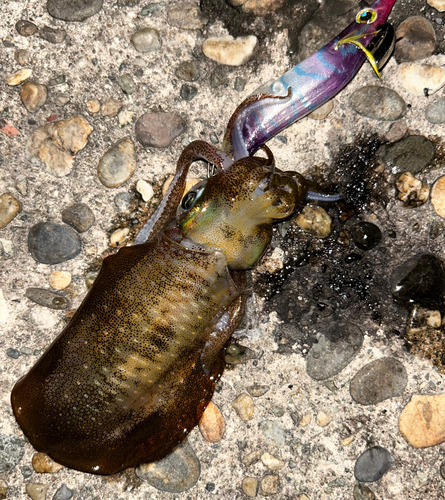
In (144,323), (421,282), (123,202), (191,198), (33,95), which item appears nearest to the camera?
(144,323)

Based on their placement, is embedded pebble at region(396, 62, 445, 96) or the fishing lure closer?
the fishing lure

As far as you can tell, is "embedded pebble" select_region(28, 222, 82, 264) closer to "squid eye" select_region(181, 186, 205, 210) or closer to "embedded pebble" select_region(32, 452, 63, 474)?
"squid eye" select_region(181, 186, 205, 210)

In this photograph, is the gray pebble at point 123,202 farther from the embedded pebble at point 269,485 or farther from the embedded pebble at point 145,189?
the embedded pebble at point 269,485

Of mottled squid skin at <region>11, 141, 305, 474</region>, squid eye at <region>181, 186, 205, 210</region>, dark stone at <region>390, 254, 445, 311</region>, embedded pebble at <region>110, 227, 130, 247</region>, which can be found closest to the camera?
mottled squid skin at <region>11, 141, 305, 474</region>

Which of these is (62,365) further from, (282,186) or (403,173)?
(403,173)

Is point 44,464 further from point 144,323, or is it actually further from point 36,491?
point 144,323

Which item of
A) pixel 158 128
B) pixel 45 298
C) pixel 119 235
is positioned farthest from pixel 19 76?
pixel 45 298

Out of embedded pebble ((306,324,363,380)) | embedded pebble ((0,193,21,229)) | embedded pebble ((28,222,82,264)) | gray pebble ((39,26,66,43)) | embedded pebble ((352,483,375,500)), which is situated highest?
gray pebble ((39,26,66,43))

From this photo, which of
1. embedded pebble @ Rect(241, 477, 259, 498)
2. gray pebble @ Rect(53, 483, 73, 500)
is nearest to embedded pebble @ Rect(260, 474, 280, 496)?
embedded pebble @ Rect(241, 477, 259, 498)
